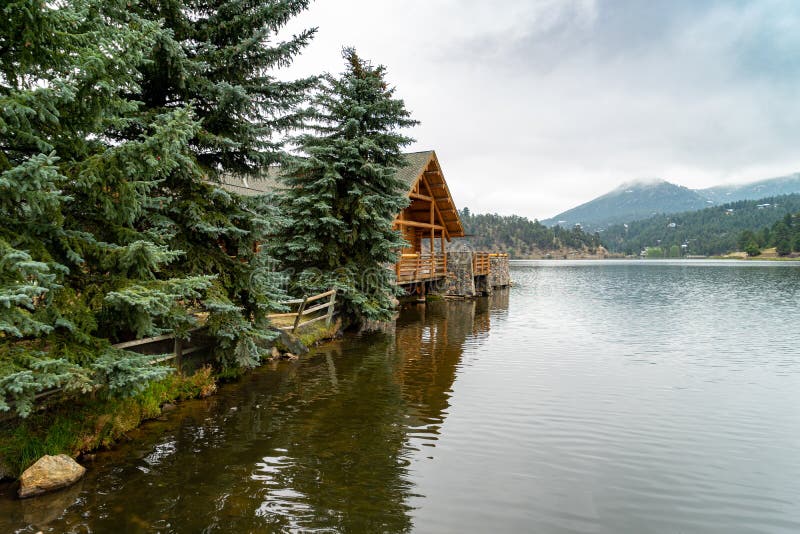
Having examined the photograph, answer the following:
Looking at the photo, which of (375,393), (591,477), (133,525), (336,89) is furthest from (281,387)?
(336,89)

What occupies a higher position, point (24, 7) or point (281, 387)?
point (24, 7)

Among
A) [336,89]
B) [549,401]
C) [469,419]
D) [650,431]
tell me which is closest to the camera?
[650,431]

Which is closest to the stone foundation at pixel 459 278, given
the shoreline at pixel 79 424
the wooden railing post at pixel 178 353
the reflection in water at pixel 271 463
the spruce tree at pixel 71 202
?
the reflection in water at pixel 271 463

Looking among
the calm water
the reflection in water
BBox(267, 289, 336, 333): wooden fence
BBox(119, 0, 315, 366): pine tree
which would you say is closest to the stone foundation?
BBox(267, 289, 336, 333): wooden fence

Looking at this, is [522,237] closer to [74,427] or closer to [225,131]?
[225,131]

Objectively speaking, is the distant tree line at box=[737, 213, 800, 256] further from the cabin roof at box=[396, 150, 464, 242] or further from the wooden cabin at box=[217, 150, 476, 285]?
the wooden cabin at box=[217, 150, 476, 285]

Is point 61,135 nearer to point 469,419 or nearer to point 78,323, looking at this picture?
point 78,323

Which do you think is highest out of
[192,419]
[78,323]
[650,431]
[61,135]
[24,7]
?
[24,7]

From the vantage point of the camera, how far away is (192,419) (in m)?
7.96

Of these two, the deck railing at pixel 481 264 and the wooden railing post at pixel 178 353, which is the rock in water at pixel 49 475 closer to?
the wooden railing post at pixel 178 353

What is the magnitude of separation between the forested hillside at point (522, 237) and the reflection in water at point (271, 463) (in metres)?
157

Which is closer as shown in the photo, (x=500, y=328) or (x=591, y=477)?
(x=591, y=477)

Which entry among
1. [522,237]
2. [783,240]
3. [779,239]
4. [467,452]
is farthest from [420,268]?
[522,237]

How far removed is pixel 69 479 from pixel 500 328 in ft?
52.9
